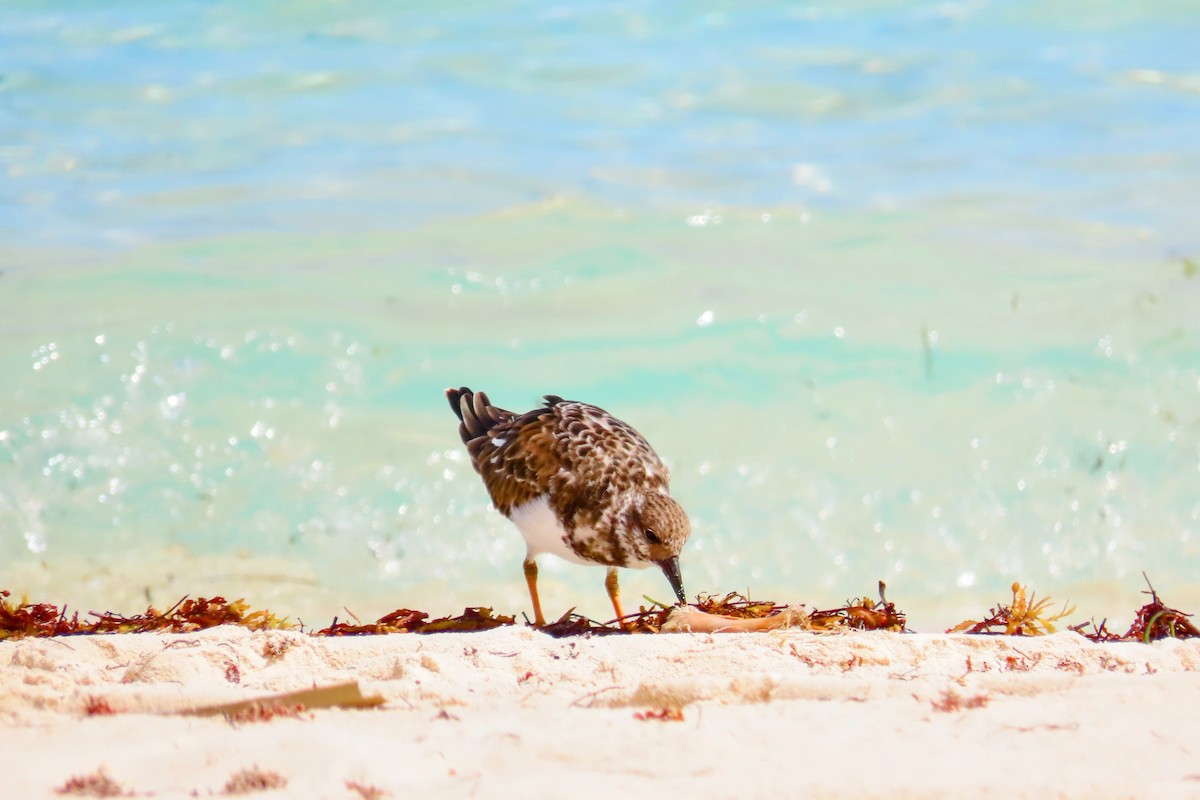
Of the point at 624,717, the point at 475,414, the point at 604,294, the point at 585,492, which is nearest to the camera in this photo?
the point at 624,717

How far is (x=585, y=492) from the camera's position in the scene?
4.71m

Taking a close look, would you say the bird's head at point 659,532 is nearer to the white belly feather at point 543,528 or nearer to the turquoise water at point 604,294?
the white belly feather at point 543,528

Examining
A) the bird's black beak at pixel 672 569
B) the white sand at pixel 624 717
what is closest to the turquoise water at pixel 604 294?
the bird's black beak at pixel 672 569

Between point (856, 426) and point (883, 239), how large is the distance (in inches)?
106

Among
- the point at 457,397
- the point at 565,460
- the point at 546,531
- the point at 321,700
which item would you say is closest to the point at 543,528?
the point at 546,531

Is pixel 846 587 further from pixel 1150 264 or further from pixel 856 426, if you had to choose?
pixel 1150 264

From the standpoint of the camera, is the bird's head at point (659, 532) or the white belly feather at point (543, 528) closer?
the bird's head at point (659, 532)

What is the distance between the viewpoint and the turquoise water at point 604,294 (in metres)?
7.56

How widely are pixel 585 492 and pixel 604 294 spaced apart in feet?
18.1

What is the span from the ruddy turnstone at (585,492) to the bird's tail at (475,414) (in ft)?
0.70

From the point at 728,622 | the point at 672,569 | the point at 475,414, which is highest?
the point at 475,414

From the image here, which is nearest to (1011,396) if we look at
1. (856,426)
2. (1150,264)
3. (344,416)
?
(856,426)

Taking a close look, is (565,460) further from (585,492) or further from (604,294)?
(604,294)

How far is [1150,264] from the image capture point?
10.2m
